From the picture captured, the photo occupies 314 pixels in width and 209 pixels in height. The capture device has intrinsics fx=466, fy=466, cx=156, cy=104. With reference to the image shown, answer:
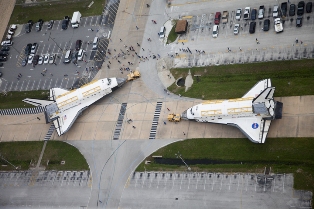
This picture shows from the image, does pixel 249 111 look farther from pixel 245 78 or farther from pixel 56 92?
pixel 56 92

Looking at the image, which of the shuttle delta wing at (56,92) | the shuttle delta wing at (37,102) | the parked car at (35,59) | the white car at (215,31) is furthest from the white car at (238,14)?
the parked car at (35,59)

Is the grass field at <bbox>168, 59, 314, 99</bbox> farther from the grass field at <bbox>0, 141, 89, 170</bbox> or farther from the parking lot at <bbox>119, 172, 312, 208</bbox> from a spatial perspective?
the grass field at <bbox>0, 141, 89, 170</bbox>

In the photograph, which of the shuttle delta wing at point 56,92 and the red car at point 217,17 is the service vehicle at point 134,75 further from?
the red car at point 217,17

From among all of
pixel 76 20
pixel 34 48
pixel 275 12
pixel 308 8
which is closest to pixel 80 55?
pixel 76 20

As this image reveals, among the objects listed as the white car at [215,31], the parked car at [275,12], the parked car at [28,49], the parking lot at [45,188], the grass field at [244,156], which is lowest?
the parking lot at [45,188]

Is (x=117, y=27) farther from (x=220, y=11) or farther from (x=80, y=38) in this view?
(x=220, y=11)

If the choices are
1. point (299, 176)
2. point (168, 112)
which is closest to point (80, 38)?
point (168, 112)
